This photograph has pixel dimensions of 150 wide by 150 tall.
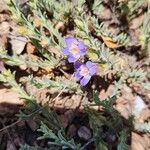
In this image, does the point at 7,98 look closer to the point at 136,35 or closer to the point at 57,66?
the point at 57,66

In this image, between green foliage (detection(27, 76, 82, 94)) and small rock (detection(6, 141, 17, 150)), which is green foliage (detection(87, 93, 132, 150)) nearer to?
green foliage (detection(27, 76, 82, 94))

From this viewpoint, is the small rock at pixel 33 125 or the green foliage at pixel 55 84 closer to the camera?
the green foliage at pixel 55 84

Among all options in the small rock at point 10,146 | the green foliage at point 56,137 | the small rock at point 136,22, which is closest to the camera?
the green foliage at point 56,137

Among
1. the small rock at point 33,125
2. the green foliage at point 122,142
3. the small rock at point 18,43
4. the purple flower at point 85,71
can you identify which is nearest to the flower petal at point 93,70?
the purple flower at point 85,71

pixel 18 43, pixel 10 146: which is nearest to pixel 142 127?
pixel 10 146

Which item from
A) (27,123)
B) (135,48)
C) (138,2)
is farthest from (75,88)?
(138,2)

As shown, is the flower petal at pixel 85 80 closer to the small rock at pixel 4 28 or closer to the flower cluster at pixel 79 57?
the flower cluster at pixel 79 57

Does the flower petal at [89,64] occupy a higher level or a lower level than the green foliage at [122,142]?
higher

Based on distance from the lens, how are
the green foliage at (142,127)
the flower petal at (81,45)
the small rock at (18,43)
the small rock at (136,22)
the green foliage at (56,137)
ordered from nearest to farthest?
the green foliage at (56,137), the flower petal at (81,45), the green foliage at (142,127), the small rock at (18,43), the small rock at (136,22)

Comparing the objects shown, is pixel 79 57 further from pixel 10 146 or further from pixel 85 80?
pixel 10 146
